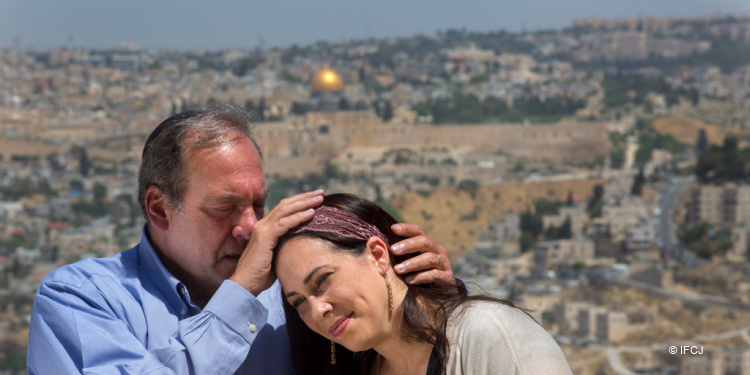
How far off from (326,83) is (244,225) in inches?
1422

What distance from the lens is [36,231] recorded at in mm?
30562

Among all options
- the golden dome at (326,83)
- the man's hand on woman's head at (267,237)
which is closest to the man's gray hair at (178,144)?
the man's hand on woman's head at (267,237)

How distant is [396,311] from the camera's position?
112cm

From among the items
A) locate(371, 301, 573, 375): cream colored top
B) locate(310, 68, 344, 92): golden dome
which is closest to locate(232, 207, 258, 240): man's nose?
locate(371, 301, 573, 375): cream colored top

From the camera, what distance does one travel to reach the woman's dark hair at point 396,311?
3.59 ft

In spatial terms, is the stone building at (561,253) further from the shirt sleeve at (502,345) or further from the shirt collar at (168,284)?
the shirt sleeve at (502,345)

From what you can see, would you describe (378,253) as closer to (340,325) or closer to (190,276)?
(340,325)

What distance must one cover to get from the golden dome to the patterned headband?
36.1 m

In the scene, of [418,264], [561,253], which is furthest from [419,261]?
[561,253]

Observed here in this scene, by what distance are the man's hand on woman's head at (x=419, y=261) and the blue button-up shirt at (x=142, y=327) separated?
18 centimetres

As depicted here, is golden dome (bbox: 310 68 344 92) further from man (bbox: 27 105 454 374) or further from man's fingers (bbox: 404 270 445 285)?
man's fingers (bbox: 404 270 445 285)

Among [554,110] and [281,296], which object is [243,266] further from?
[554,110]

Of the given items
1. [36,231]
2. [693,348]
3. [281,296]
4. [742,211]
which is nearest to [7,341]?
[36,231]

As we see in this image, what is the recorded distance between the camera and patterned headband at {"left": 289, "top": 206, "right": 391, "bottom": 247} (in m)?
1.10
